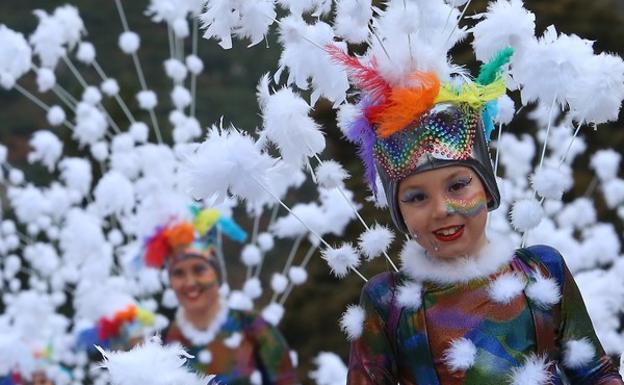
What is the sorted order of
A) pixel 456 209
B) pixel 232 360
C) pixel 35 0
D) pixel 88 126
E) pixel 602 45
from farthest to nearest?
1. pixel 35 0
2. pixel 602 45
3. pixel 88 126
4. pixel 232 360
5. pixel 456 209

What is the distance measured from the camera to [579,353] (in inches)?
104

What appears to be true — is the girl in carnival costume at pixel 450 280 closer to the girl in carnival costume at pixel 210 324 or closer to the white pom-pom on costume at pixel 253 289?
the girl in carnival costume at pixel 210 324

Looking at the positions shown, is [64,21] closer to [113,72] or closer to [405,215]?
[405,215]

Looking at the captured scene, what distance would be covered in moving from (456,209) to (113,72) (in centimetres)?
1081

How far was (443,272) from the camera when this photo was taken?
2.71m

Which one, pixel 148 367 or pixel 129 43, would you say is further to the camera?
pixel 129 43

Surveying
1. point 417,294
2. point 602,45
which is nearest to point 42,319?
point 417,294

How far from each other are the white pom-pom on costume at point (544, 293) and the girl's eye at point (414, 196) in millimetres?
316

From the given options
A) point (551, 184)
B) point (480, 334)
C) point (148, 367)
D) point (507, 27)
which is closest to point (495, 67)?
point (507, 27)

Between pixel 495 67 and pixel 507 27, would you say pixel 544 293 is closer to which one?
pixel 495 67

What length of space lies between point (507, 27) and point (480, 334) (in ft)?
2.57

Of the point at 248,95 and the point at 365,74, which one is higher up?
the point at 248,95

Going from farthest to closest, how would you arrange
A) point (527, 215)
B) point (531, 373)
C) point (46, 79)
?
point (46, 79) → point (527, 215) → point (531, 373)

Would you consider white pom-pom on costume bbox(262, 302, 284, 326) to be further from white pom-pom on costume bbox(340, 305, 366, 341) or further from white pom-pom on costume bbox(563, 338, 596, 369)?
white pom-pom on costume bbox(563, 338, 596, 369)
